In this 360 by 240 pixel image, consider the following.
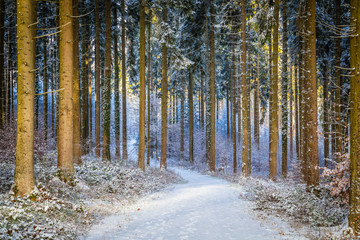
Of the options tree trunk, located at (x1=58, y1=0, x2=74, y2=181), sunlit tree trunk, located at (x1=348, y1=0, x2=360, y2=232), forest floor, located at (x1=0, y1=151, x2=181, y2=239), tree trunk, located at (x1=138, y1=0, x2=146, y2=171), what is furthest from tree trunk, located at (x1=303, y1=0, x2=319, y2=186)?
tree trunk, located at (x1=58, y1=0, x2=74, y2=181)

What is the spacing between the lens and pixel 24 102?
5.82 meters

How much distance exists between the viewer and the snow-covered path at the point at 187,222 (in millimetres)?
5410

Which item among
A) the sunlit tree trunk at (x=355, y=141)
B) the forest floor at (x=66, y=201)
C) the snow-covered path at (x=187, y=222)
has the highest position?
the sunlit tree trunk at (x=355, y=141)

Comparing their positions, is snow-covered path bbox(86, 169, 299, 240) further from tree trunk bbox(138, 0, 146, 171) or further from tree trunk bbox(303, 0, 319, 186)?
tree trunk bbox(138, 0, 146, 171)

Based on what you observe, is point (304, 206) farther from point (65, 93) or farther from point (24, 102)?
point (65, 93)

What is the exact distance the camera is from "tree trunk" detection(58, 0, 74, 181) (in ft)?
26.3

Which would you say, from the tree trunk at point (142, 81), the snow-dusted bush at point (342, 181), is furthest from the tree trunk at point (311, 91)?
the tree trunk at point (142, 81)

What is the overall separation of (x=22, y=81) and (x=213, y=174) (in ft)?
49.5

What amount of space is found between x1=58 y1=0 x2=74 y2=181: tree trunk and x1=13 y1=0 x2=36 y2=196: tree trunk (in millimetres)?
2098

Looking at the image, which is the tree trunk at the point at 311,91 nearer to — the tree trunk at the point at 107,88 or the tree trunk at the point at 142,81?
the tree trunk at the point at 142,81

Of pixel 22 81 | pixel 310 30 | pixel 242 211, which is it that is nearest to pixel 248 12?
pixel 310 30

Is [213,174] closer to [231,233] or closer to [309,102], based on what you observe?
[309,102]

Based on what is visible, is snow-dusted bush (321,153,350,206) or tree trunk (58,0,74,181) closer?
snow-dusted bush (321,153,350,206)

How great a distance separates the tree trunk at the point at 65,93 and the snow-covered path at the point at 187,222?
2780 millimetres
